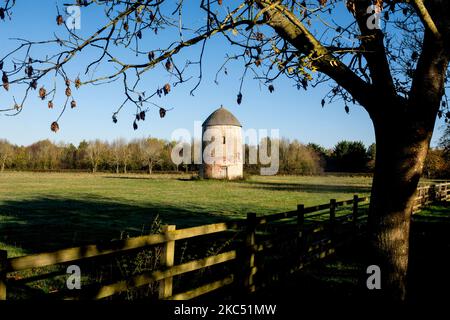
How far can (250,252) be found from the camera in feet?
21.1

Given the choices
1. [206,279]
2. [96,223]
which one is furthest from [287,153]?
[206,279]

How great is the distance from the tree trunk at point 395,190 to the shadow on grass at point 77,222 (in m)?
5.88

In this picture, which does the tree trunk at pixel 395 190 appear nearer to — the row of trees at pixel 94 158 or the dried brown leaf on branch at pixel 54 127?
the dried brown leaf on branch at pixel 54 127

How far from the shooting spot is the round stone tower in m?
57.8

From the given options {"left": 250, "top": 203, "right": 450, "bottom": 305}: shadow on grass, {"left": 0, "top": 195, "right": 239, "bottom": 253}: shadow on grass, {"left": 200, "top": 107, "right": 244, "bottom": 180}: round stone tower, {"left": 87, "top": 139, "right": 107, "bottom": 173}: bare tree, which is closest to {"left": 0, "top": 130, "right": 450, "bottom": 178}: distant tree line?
{"left": 87, "top": 139, "right": 107, "bottom": 173}: bare tree

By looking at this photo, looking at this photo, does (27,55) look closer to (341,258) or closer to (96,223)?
(341,258)

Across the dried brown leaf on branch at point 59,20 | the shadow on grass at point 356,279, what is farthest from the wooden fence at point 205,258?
the dried brown leaf on branch at point 59,20

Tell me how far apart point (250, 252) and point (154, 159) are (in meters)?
90.7

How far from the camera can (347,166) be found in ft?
313

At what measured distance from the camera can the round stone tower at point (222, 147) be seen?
2275 inches

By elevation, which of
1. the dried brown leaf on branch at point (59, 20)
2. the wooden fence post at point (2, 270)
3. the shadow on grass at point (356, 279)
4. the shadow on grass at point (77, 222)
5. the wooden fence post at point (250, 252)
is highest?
the dried brown leaf on branch at point (59, 20)

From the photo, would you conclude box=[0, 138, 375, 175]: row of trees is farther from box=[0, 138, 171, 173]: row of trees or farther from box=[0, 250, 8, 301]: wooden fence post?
box=[0, 250, 8, 301]: wooden fence post

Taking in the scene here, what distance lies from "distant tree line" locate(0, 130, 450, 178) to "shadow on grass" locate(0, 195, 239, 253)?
66.7 meters

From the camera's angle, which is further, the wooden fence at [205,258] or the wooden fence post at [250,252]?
the wooden fence post at [250,252]
